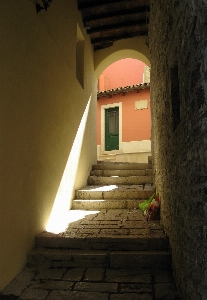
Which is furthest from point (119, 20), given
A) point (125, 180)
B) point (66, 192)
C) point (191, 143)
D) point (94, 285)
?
point (94, 285)

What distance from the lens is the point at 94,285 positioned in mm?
2592

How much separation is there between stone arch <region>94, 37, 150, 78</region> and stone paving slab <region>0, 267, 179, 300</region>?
559cm

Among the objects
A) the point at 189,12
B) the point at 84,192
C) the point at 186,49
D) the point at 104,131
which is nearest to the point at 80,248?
the point at 84,192

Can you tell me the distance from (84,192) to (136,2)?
418 centimetres

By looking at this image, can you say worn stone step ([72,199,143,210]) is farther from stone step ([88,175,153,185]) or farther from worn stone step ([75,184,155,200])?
stone step ([88,175,153,185])

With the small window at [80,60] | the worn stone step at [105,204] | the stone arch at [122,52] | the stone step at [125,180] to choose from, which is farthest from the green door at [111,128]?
the worn stone step at [105,204]

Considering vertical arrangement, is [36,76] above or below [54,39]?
below

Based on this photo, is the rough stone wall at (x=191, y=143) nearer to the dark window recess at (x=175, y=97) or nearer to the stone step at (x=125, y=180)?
the dark window recess at (x=175, y=97)

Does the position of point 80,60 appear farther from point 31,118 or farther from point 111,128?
point 111,128

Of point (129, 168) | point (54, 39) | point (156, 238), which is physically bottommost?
point (156, 238)

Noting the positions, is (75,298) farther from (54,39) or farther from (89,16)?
(89,16)

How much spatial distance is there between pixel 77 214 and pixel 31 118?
6.98ft

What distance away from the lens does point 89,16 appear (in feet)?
19.1

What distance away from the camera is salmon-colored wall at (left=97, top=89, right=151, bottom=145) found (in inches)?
468
